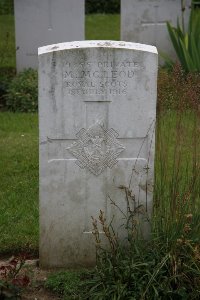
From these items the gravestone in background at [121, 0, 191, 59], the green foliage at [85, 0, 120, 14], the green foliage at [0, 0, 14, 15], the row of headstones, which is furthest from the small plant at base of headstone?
the green foliage at [85, 0, 120, 14]

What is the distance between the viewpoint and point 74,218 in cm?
423

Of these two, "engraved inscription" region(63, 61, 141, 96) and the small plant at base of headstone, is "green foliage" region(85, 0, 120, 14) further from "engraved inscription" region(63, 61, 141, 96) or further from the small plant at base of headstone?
the small plant at base of headstone

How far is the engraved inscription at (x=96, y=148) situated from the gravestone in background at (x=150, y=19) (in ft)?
19.5

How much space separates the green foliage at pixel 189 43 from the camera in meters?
8.59

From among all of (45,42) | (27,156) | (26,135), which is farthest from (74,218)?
(45,42)

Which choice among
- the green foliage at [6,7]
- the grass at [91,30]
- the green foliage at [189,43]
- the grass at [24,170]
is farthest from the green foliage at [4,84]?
the green foliage at [6,7]

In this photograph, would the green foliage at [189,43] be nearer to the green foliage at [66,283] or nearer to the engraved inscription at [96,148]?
the engraved inscription at [96,148]

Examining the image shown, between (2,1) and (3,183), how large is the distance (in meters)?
9.81

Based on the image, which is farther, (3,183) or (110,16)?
(110,16)

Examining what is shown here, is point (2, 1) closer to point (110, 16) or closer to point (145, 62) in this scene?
point (110, 16)

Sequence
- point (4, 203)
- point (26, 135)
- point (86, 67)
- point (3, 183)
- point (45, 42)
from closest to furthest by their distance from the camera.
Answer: point (86, 67) < point (4, 203) < point (3, 183) < point (26, 135) < point (45, 42)

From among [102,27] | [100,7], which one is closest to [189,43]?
[102,27]

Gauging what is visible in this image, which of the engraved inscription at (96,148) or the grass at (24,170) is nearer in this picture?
the engraved inscription at (96,148)

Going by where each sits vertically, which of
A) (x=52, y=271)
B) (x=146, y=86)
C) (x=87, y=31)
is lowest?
(x=52, y=271)
